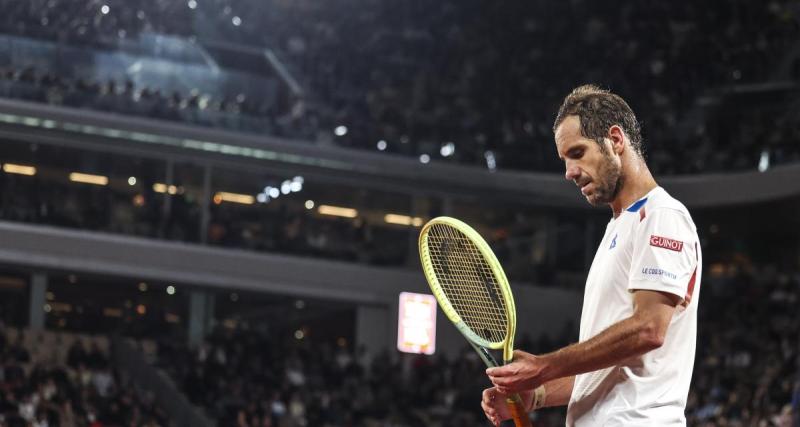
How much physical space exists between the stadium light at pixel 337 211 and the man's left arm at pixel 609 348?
77.9 feet

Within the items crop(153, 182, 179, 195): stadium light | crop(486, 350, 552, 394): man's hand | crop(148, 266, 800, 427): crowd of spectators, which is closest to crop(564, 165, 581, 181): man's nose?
crop(486, 350, 552, 394): man's hand

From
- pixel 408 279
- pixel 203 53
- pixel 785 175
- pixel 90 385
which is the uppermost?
pixel 203 53

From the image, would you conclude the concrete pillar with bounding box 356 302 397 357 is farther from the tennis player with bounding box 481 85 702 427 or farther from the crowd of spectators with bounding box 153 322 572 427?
the tennis player with bounding box 481 85 702 427

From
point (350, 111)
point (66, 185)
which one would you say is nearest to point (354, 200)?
point (350, 111)

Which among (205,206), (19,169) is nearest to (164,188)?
(205,206)

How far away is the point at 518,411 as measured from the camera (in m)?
3.52

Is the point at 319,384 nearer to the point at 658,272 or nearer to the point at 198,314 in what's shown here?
Answer: the point at 198,314

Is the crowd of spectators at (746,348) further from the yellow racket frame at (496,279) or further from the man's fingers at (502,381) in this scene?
the man's fingers at (502,381)

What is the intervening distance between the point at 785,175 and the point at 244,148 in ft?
35.9

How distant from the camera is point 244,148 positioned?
1033 inches

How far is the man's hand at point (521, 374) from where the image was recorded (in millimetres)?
3223

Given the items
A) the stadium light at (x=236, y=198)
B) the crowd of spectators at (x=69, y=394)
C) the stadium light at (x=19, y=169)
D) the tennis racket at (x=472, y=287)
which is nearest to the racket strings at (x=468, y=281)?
the tennis racket at (x=472, y=287)

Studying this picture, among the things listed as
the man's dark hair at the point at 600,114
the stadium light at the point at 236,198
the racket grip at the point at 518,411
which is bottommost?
the racket grip at the point at 518,411

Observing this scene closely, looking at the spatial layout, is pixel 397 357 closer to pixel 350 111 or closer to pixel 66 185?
pixel 350 111
